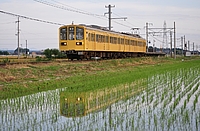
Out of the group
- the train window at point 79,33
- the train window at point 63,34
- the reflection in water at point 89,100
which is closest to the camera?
the reflection in water at point 89,100

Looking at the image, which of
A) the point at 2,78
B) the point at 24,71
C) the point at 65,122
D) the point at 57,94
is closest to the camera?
the point at 65,122

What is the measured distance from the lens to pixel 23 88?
12867 millimetres

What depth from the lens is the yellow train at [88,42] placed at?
81.4 ft

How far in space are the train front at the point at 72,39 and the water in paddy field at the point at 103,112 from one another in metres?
13.0

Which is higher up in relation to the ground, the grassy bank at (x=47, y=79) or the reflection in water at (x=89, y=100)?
the grassy bank at (x=47, y=79)

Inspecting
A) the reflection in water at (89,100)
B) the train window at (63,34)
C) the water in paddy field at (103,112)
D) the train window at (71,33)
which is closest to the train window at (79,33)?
the train window at (71,33)

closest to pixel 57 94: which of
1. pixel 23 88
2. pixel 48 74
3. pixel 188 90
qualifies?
pixel 23 88

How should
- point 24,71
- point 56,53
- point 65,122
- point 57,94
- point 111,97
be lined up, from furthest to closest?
point 56,53 < point 24,71 < point 57,94 < point 111,97 < point 65,122

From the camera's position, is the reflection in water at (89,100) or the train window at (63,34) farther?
the train window at (63,34)

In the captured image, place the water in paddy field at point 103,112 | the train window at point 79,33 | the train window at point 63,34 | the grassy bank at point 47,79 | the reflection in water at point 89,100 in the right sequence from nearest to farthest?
1. the water in paddy field at point 103,112
2. the reflection in water at point 89,100
3. the grassy bank at point 47,79
4. the train window at point 79,33
5. the train window at point 63,34

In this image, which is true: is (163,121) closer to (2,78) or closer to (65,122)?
(65,122)

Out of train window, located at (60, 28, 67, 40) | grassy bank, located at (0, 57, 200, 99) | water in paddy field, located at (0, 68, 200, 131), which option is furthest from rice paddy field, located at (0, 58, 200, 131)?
train window, located at (60, 28, 67, 40)

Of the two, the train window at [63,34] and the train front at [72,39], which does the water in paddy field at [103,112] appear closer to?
the train front at [72,39]

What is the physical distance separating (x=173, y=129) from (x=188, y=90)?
634 cm
